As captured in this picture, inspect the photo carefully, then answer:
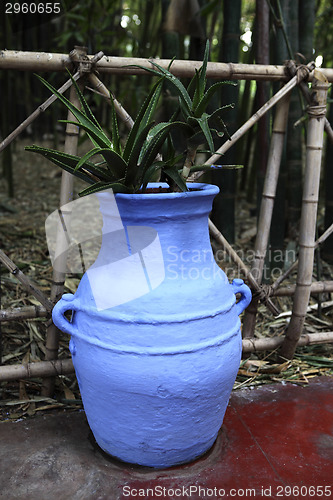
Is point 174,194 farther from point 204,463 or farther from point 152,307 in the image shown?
point 204,463

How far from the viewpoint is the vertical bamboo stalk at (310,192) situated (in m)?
1.90

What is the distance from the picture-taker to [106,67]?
5.65ft

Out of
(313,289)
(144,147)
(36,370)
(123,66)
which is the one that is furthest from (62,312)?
(313,289)

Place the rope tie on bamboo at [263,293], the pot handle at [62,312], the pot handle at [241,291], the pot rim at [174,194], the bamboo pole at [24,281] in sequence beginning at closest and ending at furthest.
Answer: the pot rim at [174,194]
the pot handle at [62,312]
the pot handle at [241,291]
the bamboo pole at [24,281]
the rope tie on bamboo at [263,293]

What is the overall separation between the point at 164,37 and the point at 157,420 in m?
1.77

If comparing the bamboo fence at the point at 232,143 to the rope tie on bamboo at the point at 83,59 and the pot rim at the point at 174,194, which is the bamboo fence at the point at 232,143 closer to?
the rope tie on bamboo at the point at 83,59

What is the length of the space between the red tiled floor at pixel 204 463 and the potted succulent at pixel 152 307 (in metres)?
0.08

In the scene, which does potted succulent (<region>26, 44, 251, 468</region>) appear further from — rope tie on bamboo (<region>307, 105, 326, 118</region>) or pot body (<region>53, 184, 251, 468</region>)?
rope tie on bamboo (<region>307, 105, 326, 118</region>)

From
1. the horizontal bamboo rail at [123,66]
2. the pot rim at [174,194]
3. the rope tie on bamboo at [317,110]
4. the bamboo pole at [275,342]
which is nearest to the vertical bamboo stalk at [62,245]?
the horizontal bamboo rail at [123,66]

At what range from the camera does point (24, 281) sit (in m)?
1.76

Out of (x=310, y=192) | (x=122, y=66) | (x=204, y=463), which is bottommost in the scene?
(x=204, y=463)

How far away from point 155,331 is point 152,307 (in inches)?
2.5

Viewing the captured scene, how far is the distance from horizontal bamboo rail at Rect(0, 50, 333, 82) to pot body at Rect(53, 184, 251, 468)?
0.53 metres

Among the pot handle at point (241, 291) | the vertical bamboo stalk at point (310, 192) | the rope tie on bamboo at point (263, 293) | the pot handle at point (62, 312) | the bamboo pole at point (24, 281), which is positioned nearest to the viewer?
the pot handle at point (62, 312)
